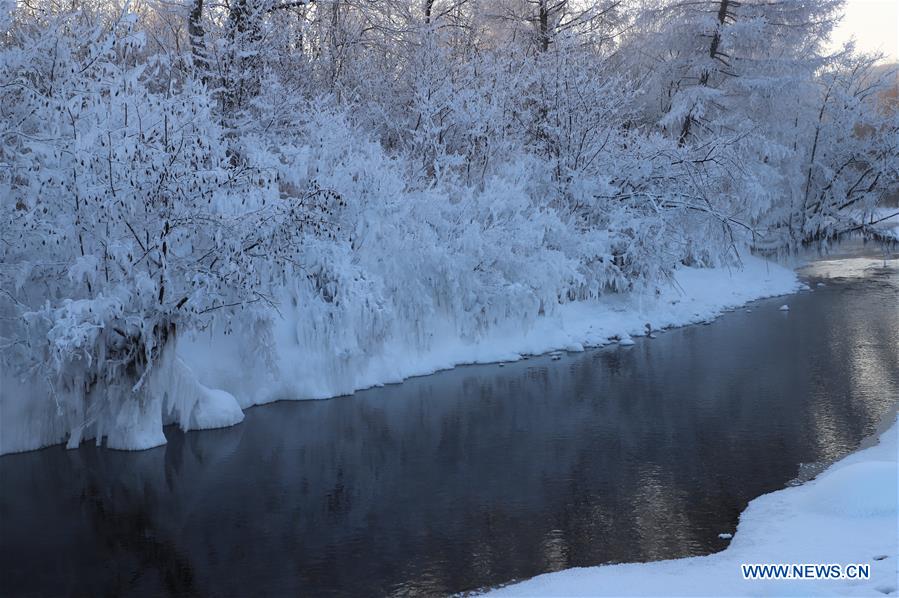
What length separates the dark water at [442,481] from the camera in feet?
27.9

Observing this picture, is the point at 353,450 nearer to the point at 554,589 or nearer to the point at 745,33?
the point at 554,589

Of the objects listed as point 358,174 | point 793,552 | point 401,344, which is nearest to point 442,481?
point 793,552

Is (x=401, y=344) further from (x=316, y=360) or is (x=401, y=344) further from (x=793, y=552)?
(x=793, y=552)

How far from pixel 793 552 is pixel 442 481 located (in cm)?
438

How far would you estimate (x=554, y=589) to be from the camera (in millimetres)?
7590

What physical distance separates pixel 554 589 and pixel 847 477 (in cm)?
360

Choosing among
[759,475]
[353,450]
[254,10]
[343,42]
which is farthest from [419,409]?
[343,42]

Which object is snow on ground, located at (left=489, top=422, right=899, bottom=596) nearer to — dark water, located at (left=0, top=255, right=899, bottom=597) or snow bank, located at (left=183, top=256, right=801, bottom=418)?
dark water, located at (left=0, top=255, right=899, bottom=597)

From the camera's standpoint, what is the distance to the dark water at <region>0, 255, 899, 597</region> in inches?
334

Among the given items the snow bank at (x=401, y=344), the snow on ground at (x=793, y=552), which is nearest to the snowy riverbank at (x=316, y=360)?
the snow bank at (x=401, y=344)

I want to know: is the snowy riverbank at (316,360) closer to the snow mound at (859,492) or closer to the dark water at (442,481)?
the dark water at (442,481)

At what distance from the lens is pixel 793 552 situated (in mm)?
8023

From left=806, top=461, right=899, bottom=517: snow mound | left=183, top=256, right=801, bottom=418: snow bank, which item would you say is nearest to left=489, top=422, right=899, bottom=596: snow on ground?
left=806, top=461, right=899, bottom=517: snow mound

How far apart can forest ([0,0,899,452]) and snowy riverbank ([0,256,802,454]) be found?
2.3 inches
